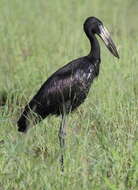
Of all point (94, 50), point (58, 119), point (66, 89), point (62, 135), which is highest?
point (94, 50)

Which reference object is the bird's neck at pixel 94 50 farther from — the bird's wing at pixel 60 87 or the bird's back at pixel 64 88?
the bird's wing at pixel 60 87

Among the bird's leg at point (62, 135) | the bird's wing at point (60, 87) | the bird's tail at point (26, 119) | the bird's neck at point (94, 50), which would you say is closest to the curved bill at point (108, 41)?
the bird's neck at point (94, 50)

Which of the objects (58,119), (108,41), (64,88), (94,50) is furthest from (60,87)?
(108,41)

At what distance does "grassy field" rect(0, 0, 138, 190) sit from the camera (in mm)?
5750

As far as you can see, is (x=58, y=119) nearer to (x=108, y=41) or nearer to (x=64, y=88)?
(x=64, y=88)

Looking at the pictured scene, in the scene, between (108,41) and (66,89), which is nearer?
(66,89)

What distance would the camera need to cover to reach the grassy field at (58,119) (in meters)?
5.75

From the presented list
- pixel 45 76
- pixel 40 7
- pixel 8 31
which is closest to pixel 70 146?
pixel 45 76

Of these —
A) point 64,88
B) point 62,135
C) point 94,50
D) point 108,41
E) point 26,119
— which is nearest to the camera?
point 62,135

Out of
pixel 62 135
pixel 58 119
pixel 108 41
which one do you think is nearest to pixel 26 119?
pixel 58 119

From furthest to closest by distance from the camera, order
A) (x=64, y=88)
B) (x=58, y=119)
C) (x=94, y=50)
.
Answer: (x=94, y=50)
(x=64, y=88)
(x=58, y=119)

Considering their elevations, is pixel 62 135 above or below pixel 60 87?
below

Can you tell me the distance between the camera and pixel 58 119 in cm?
805

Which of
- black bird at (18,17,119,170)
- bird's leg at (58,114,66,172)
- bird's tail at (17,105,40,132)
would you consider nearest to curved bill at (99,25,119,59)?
black bird at (18,17,119,170)
